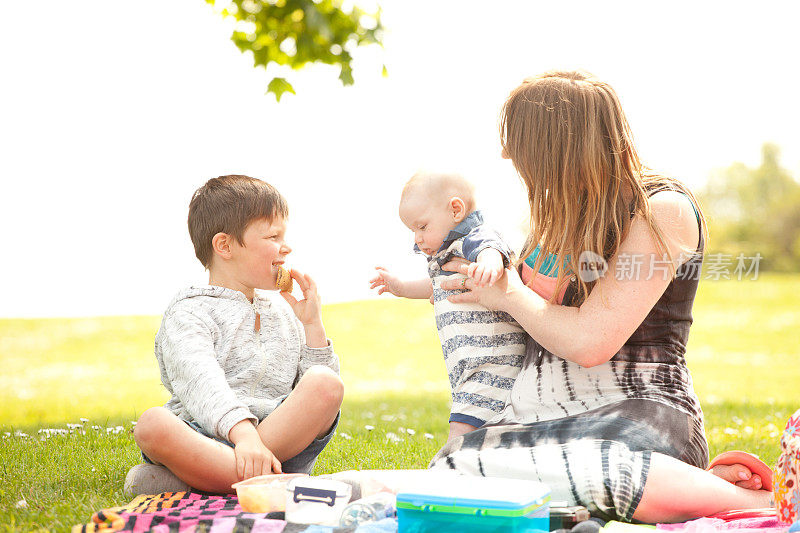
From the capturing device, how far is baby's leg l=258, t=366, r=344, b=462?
2723 mm

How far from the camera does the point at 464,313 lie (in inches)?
110

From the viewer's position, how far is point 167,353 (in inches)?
114

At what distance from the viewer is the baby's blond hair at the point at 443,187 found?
2881 millimetres

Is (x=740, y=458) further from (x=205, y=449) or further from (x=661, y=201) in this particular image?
(x=205, y=449)

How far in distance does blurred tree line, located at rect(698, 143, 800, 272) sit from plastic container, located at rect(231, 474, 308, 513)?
17.9 metres

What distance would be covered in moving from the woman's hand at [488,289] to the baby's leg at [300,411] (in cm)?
53

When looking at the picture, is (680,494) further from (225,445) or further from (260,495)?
(225,445)

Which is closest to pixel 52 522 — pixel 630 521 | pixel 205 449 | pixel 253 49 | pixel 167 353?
pixel 205 449

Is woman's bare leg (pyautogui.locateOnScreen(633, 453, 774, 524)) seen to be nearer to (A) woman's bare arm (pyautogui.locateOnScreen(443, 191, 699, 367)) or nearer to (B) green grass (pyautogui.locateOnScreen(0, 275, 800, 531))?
(A) woman's bare arm (pyautogui.locateOnScreen(443, 191, 699, 367))

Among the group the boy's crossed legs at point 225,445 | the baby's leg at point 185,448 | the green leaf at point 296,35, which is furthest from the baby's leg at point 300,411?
the green leaf at point 296,35

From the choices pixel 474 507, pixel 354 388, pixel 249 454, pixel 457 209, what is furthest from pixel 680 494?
pixel 354 388

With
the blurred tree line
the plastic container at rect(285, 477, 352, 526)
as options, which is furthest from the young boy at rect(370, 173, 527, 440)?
the blurred tree line

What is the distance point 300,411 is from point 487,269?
0.83m

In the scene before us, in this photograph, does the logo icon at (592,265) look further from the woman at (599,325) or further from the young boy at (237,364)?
the young boy at (237,364)
